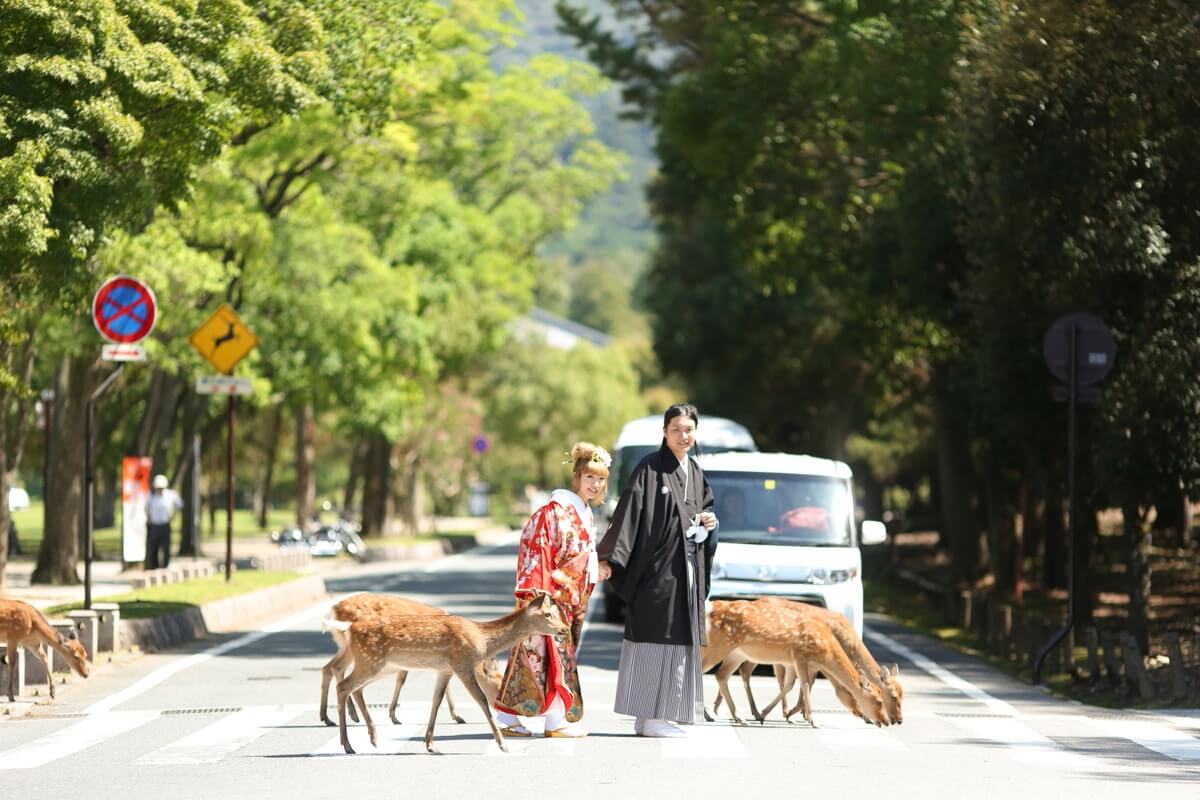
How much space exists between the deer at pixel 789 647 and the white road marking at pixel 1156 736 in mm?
1768

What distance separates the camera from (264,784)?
424 inches

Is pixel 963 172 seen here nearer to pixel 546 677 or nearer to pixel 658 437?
pixel 658 437

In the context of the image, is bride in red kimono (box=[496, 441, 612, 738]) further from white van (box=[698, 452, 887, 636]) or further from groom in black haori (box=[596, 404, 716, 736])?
white van (box=[698, 452, 887, 636])

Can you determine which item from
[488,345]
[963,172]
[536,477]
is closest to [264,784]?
[963,172]

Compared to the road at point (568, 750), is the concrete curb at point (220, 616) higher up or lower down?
higher up

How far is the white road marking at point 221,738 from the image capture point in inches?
479

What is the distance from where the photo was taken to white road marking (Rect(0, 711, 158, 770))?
481 inches

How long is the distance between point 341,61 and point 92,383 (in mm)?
11966

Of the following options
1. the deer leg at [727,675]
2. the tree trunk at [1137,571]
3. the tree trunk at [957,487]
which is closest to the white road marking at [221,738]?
the deer leg at [727,675]

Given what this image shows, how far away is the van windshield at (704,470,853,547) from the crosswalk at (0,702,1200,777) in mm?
5271

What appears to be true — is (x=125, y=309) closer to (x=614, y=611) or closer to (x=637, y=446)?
(x=614, y=611)

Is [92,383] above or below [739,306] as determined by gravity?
below

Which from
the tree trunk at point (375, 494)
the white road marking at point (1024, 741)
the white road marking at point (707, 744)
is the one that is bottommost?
the white road marking at point (1024, 741)

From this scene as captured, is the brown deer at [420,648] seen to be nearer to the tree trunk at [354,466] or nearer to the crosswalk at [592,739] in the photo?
the crosswalk at [592,739]
